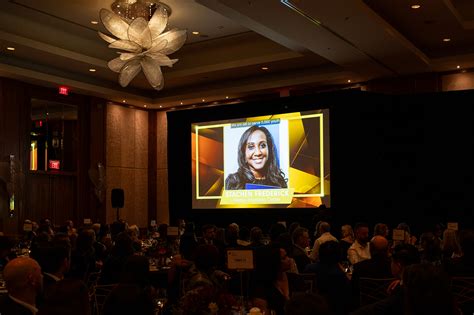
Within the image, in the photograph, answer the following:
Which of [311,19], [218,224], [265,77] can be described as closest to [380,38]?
[311,19]

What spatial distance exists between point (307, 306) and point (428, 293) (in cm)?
65

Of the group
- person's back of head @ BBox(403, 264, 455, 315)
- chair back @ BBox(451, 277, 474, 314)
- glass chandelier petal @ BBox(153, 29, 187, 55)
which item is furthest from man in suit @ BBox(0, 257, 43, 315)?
glass chandelier petal @ BBox(153, 29, 187, 55)

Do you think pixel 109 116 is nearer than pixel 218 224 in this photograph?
No

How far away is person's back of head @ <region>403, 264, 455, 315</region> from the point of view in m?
2.39

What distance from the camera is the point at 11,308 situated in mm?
3291

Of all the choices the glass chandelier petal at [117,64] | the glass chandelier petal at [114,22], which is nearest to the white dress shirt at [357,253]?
the glass chandelier petal at [114,22]

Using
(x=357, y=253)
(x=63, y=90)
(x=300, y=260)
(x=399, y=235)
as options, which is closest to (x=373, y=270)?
(x=300, y=260)

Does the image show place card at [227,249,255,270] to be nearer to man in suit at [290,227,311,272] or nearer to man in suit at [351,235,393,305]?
man in suit at [351,235,393,305]

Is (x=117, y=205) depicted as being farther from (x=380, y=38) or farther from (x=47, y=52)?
(x=380, y=38)

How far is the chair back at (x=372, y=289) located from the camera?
191 inches

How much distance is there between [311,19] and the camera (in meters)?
10.4

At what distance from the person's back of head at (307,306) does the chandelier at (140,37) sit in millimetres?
Result: 8028

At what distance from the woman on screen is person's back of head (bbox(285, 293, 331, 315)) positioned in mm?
12257

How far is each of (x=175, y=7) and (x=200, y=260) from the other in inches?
323
